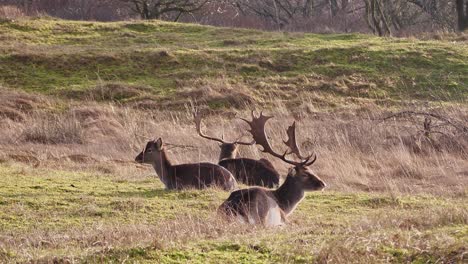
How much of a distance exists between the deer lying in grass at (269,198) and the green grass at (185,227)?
19cm

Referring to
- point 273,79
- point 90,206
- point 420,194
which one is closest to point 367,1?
point 273,79

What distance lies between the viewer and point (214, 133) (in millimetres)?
19062

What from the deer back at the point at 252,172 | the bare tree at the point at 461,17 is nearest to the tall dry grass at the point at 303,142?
the deer back at the point at 252,172

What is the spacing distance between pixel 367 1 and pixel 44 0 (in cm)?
1622

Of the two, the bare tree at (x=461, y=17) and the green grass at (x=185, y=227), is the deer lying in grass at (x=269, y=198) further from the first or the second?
the bare tree at (x=461, y=17)

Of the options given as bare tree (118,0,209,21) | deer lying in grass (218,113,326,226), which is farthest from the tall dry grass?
bare tree (118,0,209,21)

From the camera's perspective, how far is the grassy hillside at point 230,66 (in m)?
25.7

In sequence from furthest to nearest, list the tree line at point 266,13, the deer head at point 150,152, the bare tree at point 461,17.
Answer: the tree line at point 266,13 < the bare tree at point 461,17 < the deer head at point 150,152

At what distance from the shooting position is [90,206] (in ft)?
35.7

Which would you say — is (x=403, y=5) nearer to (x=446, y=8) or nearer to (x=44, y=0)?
(x=446, y=8)

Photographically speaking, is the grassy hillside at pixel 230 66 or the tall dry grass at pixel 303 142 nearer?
the tall dry grass at pixel 303 142

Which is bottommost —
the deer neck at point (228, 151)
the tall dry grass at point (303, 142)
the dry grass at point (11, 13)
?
the tall dry grass at point (303, 142)

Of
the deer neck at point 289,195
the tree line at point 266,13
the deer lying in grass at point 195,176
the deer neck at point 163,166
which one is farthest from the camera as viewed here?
the tree line at point 266,13

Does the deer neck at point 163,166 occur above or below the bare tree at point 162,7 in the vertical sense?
below
